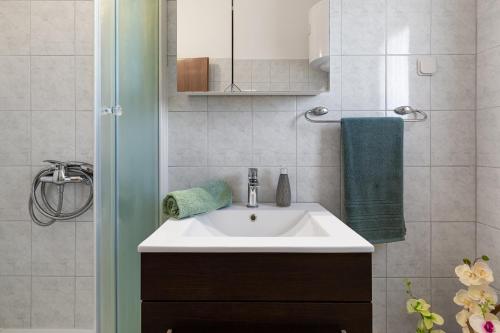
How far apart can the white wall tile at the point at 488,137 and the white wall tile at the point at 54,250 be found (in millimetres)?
1915

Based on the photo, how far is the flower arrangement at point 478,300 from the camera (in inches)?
48.5

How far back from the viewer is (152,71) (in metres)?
1.46

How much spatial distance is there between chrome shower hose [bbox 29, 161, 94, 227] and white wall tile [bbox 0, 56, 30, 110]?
348mm

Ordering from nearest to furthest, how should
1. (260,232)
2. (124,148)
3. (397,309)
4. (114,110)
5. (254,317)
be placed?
(254,317) < (114,110) < (124,148) < (260,232) < (397,309)

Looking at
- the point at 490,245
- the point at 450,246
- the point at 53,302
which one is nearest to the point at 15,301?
the point at 53,302

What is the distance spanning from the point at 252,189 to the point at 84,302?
103 cm

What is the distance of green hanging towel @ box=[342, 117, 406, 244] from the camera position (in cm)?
152

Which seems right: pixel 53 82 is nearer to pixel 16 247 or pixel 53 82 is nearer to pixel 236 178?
pixel 16 247

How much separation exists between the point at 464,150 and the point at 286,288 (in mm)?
1168

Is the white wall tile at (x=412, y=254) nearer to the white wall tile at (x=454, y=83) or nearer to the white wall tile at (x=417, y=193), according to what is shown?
the white wall tile at (x=417, y=193)

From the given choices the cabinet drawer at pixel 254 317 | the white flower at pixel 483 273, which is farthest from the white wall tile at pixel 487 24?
the cabinet drawer at pixel 254 317

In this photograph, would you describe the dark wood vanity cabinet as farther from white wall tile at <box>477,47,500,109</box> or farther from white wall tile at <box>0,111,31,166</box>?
white wall tile at <box>0,111,31,166</box>

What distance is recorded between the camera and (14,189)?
1.72 metres

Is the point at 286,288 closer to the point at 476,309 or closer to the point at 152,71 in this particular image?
the point at 476,309
